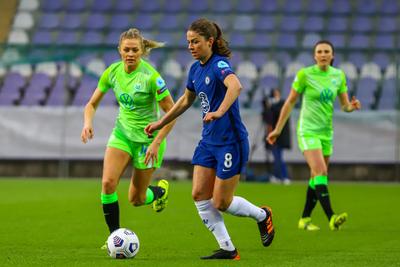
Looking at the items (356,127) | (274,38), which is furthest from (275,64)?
(274,38)

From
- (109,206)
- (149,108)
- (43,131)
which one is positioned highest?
(149,108)

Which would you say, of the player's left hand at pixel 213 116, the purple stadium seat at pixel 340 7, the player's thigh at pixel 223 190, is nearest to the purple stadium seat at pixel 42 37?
the purple stadium seat at pixel 340 7

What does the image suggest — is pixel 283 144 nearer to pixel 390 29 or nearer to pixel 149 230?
pixel 390 29

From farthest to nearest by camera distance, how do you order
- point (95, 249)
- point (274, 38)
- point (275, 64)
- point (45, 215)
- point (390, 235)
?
point (274, 38)
point (275, 64)
point (45, 215)
point (390, 235)
point (95, 249)

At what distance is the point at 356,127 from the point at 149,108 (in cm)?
1630

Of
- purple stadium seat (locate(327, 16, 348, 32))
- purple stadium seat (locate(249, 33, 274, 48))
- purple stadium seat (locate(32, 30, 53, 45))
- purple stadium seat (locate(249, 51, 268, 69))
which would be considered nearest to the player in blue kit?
purple stadium seat (locate(249, 51, 268, 69))

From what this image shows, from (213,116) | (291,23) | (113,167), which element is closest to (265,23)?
(291,23)

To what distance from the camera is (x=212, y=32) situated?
891 cm

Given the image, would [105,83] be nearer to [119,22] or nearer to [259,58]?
[259,58]

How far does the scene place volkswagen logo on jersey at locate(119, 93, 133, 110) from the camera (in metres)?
10.7

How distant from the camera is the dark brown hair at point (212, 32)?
8820 mm

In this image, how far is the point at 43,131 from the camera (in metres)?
27.1

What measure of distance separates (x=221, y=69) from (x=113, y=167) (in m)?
2.09

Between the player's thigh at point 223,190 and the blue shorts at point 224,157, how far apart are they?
0.05 metres
